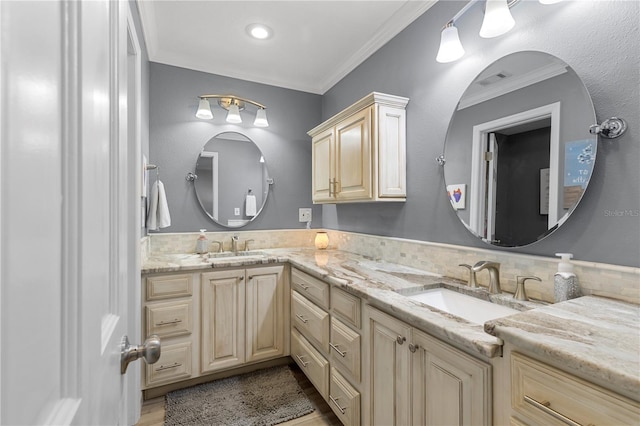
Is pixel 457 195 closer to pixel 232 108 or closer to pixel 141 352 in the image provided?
pixel 141 352

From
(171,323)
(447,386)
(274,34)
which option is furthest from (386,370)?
(274,34)

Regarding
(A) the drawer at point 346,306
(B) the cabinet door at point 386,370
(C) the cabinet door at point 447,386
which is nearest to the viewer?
(C) the cabinet door at point 447,386

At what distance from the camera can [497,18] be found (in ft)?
4.34

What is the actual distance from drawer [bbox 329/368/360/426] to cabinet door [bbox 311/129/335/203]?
1295 millimetres

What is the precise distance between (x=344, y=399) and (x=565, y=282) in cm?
117

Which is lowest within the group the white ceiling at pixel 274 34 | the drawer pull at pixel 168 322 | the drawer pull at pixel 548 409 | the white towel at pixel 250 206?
the drawer pull at pixel 168 322

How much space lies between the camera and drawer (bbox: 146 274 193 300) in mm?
1970

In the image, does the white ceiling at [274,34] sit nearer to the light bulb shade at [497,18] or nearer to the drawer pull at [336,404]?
the light bulb shade at [497,18]

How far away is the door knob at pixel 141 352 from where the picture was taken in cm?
65

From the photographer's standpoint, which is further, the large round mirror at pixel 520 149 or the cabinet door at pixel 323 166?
the cabinet door at pixel 323 166

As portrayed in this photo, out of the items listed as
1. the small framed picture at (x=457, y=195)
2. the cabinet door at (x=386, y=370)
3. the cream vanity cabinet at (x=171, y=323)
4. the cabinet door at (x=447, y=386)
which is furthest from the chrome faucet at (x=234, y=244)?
the cabinet door at (x=447, y=386)

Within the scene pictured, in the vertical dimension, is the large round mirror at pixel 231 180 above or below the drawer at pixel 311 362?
above

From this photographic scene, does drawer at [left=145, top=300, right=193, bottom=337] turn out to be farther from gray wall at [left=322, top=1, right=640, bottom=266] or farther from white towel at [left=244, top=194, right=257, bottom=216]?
gray wall at [left=322, top=1, right=640, bottom=266]

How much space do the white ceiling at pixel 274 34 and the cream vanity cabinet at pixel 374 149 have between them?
63cm
